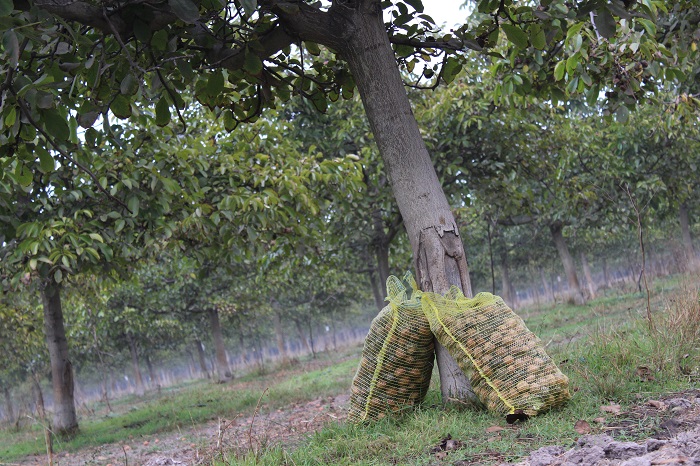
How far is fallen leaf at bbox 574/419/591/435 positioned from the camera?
3.12m

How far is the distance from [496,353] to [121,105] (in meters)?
2.87

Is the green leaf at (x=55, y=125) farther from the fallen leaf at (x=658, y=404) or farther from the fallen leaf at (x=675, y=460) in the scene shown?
the fallen leaf at (x=658, y=404)

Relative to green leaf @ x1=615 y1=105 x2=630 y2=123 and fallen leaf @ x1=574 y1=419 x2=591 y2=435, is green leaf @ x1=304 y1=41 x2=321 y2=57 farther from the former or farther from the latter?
fallen leaf @ x1=574 y1=419 x2=591 y2=435

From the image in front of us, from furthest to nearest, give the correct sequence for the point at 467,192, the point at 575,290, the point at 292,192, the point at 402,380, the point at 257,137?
the point at 575,290 → the point at 467,192 → the point at 257,137 → the point at 292,192 → the point at 402,380

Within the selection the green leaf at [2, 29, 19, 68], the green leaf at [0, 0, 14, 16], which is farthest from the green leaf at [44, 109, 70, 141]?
the green leaf at [0, 0, 14, 16]

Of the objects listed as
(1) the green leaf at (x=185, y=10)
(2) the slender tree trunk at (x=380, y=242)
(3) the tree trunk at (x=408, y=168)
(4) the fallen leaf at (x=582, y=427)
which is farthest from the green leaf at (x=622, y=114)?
(2) the slender tree trunk at (x=380, y=242)

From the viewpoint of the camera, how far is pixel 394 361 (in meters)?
4.16

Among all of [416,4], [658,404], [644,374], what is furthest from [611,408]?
[416,4]

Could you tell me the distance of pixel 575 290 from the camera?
68.2 ft

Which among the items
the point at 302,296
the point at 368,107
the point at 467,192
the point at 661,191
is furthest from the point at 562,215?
the point at 302,296

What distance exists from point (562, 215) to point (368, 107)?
591 inches

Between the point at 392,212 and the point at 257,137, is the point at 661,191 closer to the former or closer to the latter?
the point at 392,212

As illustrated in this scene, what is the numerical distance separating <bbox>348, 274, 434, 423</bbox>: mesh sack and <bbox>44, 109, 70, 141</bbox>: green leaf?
88.7 inches

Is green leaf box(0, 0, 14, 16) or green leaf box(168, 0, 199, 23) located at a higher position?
green leaf box(168, 0, 199, 23)
